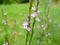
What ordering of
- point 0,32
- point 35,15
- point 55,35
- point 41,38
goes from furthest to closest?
point 0,32
point 55,35
point 41,38
point 35,15

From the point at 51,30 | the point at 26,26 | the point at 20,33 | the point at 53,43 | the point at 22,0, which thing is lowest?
the point at 22,0

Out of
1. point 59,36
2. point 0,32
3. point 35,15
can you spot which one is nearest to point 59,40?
point 59,36

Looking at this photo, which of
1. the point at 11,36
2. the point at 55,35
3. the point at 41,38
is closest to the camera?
the point at 41,38

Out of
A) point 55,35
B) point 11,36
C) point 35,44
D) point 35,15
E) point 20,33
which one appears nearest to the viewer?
point 35,15

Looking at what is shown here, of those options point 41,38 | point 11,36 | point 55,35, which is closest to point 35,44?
point 41,38

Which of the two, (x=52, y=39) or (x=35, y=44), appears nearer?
(x=35, y=44)

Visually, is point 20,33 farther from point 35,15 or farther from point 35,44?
point 35,15

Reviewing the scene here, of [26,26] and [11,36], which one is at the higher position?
[26,26]

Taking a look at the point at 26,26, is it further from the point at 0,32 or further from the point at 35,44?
the point at 0,32

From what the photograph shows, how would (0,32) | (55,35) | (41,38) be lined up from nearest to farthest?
(41,38) → (55,35) → (0,32)
